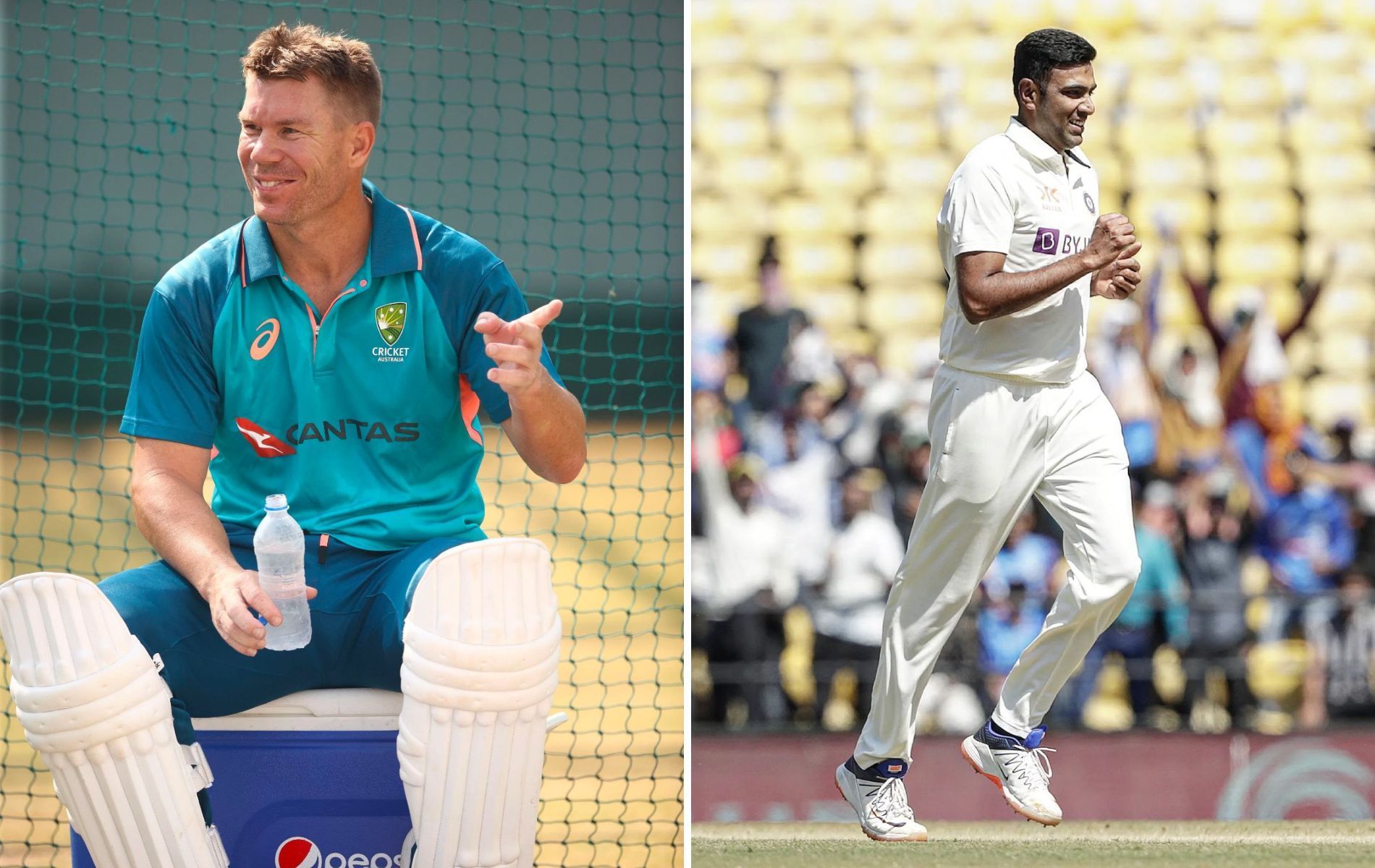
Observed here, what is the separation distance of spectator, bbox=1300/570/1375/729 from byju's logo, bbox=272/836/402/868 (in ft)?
15.0

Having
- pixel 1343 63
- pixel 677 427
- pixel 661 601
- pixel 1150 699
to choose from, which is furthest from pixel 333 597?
pixel 677 427

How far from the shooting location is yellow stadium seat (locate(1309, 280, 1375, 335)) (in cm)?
768

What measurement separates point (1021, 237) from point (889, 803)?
1.32 metres

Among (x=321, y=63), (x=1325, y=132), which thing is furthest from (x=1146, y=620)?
(x=321, y=63)

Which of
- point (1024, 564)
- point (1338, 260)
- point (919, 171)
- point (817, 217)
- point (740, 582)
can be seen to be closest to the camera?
point (1024, 564)

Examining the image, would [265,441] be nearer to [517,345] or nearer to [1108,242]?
[517,345]

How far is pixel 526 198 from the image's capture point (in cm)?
1006

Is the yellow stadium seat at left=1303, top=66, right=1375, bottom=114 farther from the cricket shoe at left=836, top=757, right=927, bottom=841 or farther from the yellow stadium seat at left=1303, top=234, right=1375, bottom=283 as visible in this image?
the cricket shoe at left=836, top=757, right=927, bottom=841

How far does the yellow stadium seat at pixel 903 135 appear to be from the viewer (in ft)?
26.6

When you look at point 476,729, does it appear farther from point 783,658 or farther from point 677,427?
point 677,427

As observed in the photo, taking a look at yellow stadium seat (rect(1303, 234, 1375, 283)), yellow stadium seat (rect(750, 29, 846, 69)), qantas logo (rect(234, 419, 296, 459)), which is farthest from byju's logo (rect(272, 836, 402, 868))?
yellow stadium seat (rect(1303, 234, 1375, 283))

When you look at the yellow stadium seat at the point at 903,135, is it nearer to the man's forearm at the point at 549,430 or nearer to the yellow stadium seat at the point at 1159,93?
the yellow stadium seat at the point at 1159,93

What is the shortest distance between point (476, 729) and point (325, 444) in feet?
2.41

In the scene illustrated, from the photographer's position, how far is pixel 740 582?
22.3 feet
